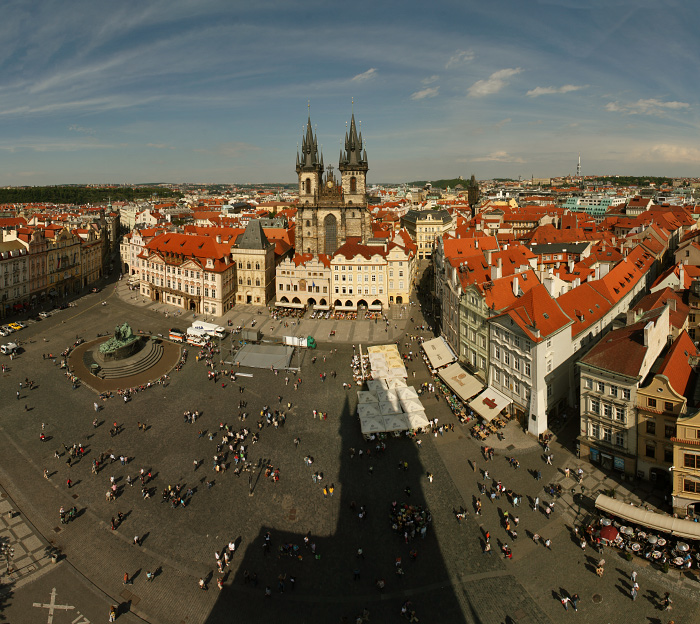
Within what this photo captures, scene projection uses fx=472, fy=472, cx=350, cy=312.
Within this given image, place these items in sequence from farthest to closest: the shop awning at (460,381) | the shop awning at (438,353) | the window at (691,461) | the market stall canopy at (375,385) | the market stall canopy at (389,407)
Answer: the shop awning at (438,353) < the market stall canopy at (375,385) < the shop awning at (460,381) < the market stall canopy at (389,407) < the window at (691,461)

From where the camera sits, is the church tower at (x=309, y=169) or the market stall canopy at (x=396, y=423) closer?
the market stall canopy at (x=396, y=423)

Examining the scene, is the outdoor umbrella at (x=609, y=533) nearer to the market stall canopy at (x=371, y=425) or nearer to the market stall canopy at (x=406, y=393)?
the market stall canopy at (x=371, y=425)

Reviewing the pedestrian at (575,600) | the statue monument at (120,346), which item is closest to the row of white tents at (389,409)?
the pedestrian at (575,600)

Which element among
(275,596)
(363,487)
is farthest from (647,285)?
(275,596)

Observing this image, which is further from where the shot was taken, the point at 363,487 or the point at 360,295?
the point at 360,295

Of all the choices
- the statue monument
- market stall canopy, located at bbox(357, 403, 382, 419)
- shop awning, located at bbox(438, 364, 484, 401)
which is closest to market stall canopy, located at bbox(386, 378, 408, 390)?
market stall canopy, located at bbox(357, 403, 382, 419)

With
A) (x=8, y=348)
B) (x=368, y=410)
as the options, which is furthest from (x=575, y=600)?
(x=8, y=348)

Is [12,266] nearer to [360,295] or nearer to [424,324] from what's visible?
[360,295]
